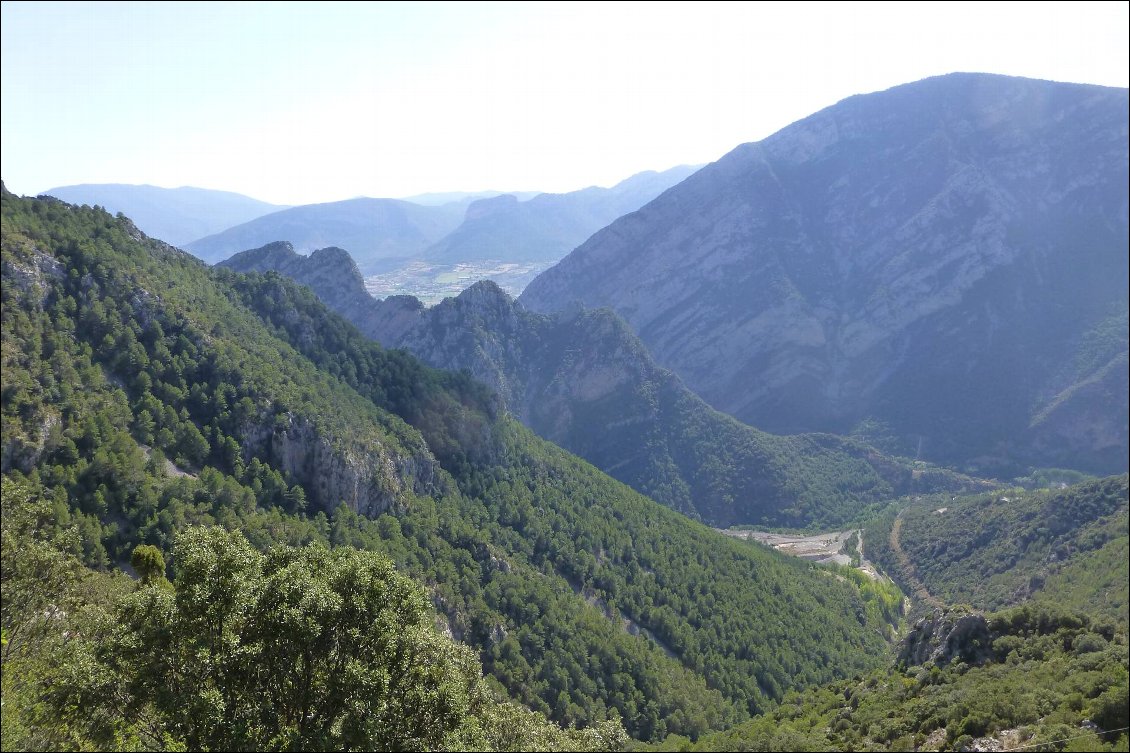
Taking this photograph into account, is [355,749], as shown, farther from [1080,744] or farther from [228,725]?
[1080,744]

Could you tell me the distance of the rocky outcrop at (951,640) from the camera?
1907 inches

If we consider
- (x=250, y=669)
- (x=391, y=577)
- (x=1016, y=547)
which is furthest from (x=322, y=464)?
(x=1016, y=547)

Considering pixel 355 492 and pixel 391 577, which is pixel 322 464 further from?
pixel 391 577

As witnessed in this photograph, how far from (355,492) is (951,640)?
227 feet

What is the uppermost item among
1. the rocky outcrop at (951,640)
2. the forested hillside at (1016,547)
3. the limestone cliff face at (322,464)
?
the limestone cliff face at (322,464)

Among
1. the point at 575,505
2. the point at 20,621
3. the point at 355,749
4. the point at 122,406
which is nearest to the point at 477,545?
the point at 575,505

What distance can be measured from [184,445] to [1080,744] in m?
81.0

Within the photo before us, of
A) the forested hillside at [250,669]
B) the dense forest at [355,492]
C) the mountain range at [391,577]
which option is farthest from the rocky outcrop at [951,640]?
the forested hillside at [250,669]

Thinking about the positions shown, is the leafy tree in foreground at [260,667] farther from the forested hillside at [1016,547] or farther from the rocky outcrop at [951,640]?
the forested hillside at [1016,547]

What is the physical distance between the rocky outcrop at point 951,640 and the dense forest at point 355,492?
114ft

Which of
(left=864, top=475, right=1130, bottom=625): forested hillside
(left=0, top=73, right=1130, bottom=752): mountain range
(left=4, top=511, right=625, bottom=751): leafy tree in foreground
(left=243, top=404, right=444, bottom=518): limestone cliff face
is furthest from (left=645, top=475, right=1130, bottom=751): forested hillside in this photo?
(left=243, top=404, right=444, bottom=518): limestone cliff face

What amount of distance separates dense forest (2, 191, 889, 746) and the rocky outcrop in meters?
34.8

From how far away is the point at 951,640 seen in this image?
5047 centimetres

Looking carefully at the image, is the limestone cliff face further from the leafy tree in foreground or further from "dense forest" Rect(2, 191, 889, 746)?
the leafy tree in foreground
